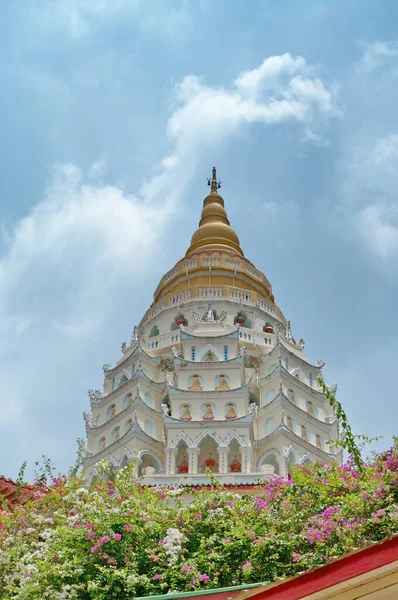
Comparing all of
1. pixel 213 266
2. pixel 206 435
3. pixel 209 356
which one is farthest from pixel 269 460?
pixel 213 266

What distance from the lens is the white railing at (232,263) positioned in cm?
3909

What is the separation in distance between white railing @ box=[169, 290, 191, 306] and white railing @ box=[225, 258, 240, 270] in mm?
3197

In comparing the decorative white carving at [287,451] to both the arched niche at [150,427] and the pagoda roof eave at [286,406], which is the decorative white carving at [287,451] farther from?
the arched niche at [150,427]

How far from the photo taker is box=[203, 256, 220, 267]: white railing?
38.9 m

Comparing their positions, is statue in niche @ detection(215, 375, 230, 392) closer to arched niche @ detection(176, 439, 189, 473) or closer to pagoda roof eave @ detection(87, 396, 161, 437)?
pagoda roof eave @ detection(87, 396, 161, 437)

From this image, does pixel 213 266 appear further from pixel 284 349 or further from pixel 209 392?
pixel 209 392

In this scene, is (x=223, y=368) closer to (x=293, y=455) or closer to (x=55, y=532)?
(x=293, y=455)

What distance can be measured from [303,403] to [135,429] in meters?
7.51

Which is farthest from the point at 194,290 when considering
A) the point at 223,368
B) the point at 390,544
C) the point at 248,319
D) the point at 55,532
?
the point at 390,544

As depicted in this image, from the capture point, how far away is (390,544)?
8.41 m

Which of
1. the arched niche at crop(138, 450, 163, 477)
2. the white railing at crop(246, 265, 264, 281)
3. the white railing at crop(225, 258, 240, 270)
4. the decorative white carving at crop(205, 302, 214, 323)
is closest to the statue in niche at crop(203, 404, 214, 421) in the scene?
the arched niche at crop(138, 450, 163, 477)

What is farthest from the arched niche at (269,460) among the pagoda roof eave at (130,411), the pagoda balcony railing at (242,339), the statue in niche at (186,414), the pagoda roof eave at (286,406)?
the pagoda balcony railing at (242,339)

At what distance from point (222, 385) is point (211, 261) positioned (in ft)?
31.9

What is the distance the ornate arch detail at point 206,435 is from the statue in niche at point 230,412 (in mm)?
1358
